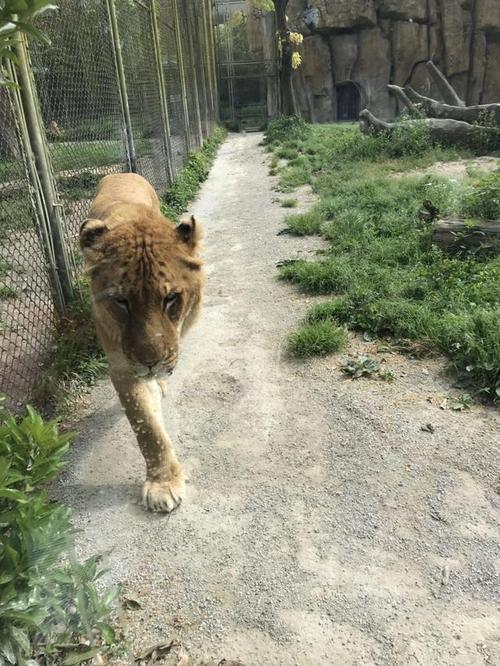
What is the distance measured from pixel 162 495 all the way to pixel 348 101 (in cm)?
3107

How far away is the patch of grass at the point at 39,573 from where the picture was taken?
5.56 ft

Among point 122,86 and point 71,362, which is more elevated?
point 122,86

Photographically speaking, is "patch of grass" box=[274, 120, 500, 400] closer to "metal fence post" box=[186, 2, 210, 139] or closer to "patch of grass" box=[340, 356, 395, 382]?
"patch of grass" box=[340, 356, 395, 382]

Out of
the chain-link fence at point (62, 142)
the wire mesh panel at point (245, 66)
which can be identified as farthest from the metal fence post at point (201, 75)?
the wire mesh panel at point (245, 66)

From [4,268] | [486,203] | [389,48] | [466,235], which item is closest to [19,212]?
[4,268]

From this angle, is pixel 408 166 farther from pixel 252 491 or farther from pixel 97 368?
pixel 252 491

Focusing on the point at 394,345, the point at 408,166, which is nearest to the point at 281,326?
the point at 394,345

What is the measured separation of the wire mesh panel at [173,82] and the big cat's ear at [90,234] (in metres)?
8.67

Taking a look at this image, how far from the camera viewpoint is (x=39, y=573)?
1.76 meters

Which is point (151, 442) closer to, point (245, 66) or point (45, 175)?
point (45, 175)

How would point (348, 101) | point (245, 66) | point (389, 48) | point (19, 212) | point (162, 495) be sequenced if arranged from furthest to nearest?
point (348, 101) < point (245, 66) < point (389, 48) < point (19, 212) < point (162, 495)

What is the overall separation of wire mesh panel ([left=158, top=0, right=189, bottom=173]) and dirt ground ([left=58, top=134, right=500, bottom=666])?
8.25m

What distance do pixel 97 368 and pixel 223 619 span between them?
244cm

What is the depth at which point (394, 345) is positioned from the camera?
4.43m
